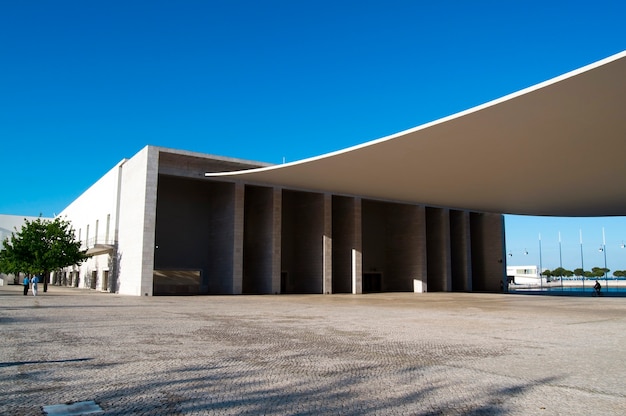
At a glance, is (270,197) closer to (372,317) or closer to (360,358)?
(372,317)

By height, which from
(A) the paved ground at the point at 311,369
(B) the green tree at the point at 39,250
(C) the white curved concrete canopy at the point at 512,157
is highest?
(C) the white curved concrete canopy at the point at 512,157

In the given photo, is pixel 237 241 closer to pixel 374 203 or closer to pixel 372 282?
pixel 372 282

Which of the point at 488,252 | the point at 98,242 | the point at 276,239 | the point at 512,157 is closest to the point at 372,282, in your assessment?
the point at 488,252

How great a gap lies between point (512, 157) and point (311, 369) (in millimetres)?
14590

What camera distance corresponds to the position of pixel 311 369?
5.54m

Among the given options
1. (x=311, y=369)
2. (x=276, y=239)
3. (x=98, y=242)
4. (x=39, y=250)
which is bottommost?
(x=311, y=369)

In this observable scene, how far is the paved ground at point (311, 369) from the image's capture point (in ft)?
13.4

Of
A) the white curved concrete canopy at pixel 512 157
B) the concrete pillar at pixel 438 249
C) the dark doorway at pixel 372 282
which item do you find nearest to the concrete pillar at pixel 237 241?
the white curved concrete canopy at pixel 512 157

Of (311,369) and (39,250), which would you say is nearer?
(311,369)

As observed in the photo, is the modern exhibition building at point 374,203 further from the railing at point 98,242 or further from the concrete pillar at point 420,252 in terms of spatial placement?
the railing at point 98,242

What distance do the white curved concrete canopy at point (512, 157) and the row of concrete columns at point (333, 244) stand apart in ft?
8.49

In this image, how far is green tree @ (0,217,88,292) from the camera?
2697 centimetres

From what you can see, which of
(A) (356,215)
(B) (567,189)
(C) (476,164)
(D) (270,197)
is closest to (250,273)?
(D) (270,197)

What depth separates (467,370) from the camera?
18.4 ft
